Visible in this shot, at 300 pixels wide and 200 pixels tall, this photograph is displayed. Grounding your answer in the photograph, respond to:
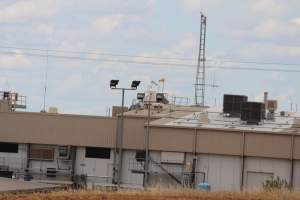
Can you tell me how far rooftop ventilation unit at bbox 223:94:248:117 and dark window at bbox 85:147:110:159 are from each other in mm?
10420

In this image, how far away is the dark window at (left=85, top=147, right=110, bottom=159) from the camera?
61944 millimetres

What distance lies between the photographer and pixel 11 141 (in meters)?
62.8

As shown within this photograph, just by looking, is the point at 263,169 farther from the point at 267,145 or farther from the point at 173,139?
the point at 173,139

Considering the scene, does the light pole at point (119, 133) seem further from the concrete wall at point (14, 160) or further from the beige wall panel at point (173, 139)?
the concrete wall at point (14, 160)

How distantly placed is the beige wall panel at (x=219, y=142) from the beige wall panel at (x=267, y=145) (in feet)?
2.06

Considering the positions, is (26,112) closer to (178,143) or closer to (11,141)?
(11,141)

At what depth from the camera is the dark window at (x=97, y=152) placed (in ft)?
203

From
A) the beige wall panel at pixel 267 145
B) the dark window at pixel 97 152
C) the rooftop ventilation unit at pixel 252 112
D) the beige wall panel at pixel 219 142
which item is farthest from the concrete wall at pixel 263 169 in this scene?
the dark window at pixel 97 152

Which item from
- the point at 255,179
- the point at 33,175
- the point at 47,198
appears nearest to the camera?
the point at 47,198

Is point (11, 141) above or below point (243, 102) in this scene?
below

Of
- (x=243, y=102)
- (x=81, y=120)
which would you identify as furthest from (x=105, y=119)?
(x=243, y=102)

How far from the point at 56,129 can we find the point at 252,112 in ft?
50.0

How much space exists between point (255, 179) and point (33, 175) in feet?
Answer: 55.9

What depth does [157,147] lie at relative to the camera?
57.8m
